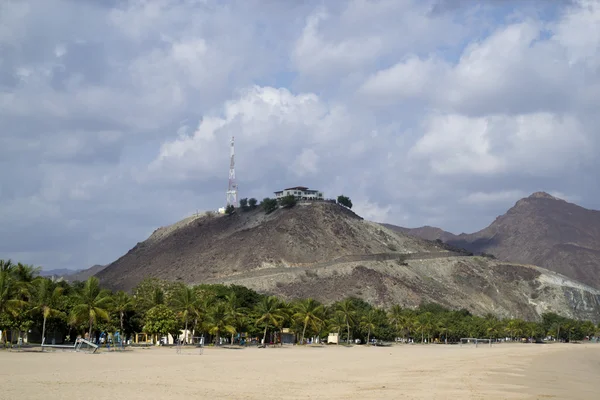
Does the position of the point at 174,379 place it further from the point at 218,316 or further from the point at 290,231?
the point at 290,231

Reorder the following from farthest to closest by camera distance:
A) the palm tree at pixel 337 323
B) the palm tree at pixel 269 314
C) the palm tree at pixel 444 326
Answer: the palm tree at pixel 444 326, the palm tree at pixel 337 323, the palm tree at pixel 269 314

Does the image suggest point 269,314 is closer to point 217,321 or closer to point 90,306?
point 217,321

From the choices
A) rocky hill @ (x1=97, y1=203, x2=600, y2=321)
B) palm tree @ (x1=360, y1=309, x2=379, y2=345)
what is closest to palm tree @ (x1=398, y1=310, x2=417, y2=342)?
palm tree @ (x1=360, y1=309, x2=379, y2=345)

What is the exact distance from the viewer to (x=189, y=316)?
245 ft

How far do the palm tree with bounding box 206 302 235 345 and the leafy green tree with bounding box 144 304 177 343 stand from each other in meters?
5.56

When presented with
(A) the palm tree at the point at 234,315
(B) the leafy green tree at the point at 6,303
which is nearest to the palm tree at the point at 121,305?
(A) the palm tree at the point at 234,315

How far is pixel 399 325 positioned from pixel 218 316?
52.3m

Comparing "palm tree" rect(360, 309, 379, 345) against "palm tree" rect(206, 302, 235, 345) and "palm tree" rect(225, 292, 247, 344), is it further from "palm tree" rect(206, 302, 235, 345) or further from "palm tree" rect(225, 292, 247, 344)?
"palm tree" rect(206, 302, 235, 345)

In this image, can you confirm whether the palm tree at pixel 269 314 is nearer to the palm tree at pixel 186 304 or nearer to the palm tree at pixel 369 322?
the palm tree at pixel 186 304

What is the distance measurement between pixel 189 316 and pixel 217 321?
3.49 m

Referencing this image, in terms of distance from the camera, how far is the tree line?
5883 cm

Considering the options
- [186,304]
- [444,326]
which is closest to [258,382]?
[186,304]

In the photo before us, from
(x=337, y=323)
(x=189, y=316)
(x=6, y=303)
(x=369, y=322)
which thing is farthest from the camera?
(x=369, y=322)

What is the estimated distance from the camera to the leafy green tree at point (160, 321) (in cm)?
7012
